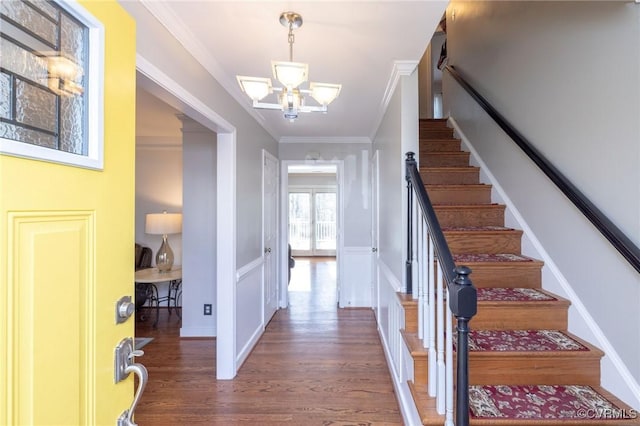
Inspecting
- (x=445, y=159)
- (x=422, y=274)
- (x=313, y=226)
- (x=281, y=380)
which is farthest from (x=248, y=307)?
(x=313, y=226)

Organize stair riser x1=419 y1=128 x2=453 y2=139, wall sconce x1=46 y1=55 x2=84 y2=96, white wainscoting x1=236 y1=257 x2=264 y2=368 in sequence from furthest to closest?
stair riser x1=419 y1=128 x2=453 y2=139, white wainscoting x1=236 y1=257 x2=264 y2=368, wall sconce x1=46 y1=55 x2=84 y2=96

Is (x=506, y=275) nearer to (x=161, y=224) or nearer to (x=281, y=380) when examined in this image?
(x=281, y=380)

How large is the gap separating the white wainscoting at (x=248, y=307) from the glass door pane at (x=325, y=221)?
5.80 meters

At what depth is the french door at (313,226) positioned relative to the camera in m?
9.07

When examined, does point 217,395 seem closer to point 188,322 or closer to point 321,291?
point 188,322

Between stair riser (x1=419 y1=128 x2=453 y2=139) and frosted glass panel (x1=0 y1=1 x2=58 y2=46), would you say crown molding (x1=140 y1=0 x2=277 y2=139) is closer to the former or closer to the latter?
frosted glass panel (x1=0 y1=1 x2=58 y2=46)

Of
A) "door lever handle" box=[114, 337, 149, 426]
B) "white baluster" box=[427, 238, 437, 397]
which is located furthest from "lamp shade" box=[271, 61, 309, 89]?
"door lever handle" box=[114, 337, 149, 426]

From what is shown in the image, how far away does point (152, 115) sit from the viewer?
328 centimetres

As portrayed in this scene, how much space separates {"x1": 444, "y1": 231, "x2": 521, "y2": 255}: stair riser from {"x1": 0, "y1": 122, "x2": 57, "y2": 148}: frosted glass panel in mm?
2189

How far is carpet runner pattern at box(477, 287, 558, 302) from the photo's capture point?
1.77 metres

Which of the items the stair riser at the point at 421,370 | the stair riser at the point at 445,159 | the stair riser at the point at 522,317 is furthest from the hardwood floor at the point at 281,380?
the stair riser at the point at 445,159

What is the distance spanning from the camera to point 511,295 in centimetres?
185

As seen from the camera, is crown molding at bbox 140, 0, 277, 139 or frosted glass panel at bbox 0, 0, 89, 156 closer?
frosted glass panel at bbox 0, 0, 89, 156

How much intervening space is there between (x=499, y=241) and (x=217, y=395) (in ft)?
7.83
